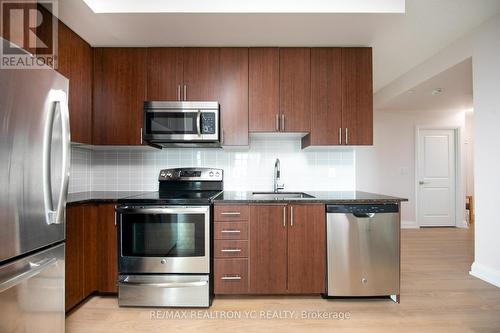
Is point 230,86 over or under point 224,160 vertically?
over

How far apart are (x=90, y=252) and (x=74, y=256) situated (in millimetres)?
164

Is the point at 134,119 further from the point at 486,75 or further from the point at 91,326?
the point at 486,75

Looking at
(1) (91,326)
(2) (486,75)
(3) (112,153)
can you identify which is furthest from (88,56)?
(2) (486,75)

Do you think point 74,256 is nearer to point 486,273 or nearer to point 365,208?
point 365,208

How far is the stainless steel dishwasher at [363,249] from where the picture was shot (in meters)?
2.10

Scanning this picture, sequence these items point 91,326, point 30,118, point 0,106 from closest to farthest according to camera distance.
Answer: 1. point 0,106
2. point 30,118
3. point 91,326

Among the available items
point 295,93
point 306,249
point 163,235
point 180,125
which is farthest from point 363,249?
point 180,125

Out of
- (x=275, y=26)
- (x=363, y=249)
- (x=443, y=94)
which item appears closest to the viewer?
(x=363, y=249)

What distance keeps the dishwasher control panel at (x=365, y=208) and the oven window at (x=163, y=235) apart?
1125mm

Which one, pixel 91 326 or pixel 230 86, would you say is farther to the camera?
pixel 230 86

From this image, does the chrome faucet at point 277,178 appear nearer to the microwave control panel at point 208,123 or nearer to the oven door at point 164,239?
the microwave control panel at point 208,123

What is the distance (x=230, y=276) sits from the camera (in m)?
2.16

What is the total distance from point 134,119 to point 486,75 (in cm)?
358

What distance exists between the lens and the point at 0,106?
3.84 ft
